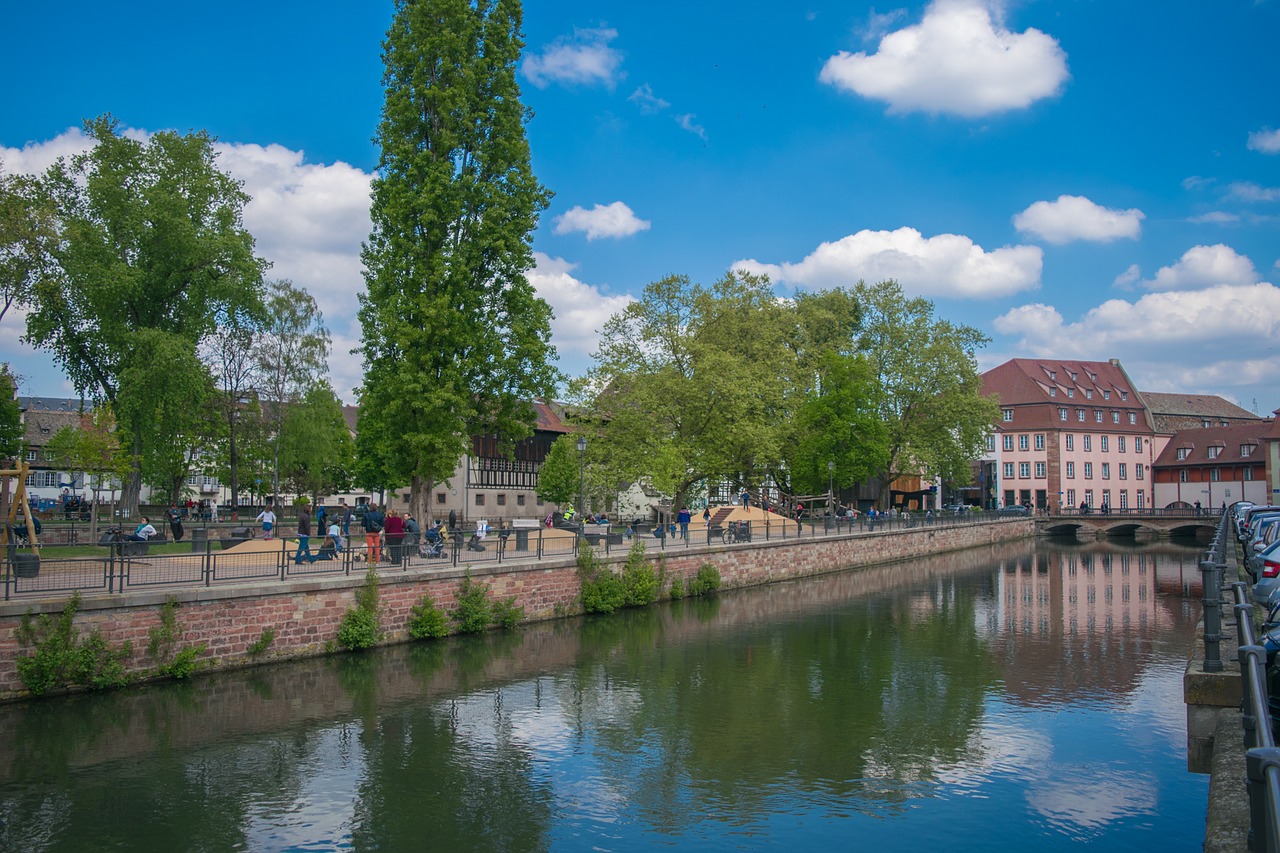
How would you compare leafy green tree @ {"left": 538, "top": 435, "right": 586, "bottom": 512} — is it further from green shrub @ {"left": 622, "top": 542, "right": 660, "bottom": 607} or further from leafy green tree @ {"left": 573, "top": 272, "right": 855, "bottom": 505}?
green shrub @ {"left": 622, "top": 542, "right": 660, "bottom": 607}

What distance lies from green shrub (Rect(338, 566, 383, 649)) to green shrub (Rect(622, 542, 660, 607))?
30.4 feet

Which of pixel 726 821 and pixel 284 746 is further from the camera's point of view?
pixel 284 746

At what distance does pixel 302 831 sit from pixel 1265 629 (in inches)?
437

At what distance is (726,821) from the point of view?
38.3 feet

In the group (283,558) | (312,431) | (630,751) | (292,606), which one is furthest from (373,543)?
(312,431)

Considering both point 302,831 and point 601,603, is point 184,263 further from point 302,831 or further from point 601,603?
point 302,831

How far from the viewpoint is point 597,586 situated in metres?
27.8

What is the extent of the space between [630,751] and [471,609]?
9698 millimetres

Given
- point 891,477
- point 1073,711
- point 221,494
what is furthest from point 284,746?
point 221,494

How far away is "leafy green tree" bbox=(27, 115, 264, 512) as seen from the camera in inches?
1329

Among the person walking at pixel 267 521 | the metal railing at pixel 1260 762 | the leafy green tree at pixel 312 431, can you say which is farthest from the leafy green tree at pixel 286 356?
the metal railing at pixel 1260 762

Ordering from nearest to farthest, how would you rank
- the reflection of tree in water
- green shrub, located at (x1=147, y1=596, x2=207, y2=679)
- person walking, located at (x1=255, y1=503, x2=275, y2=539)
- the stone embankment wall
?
the reflection of tree in water < the stone embankment wall < green shrub, located at (x1=147, y1=596, x2=207, y2=679) < person walking, located at (x1=255, y1=503, x2=275, y2=539)

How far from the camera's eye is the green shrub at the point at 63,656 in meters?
15.5

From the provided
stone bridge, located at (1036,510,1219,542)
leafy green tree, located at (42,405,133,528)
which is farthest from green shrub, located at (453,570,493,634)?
stone bridge, located at (1036,510,1219,542)
